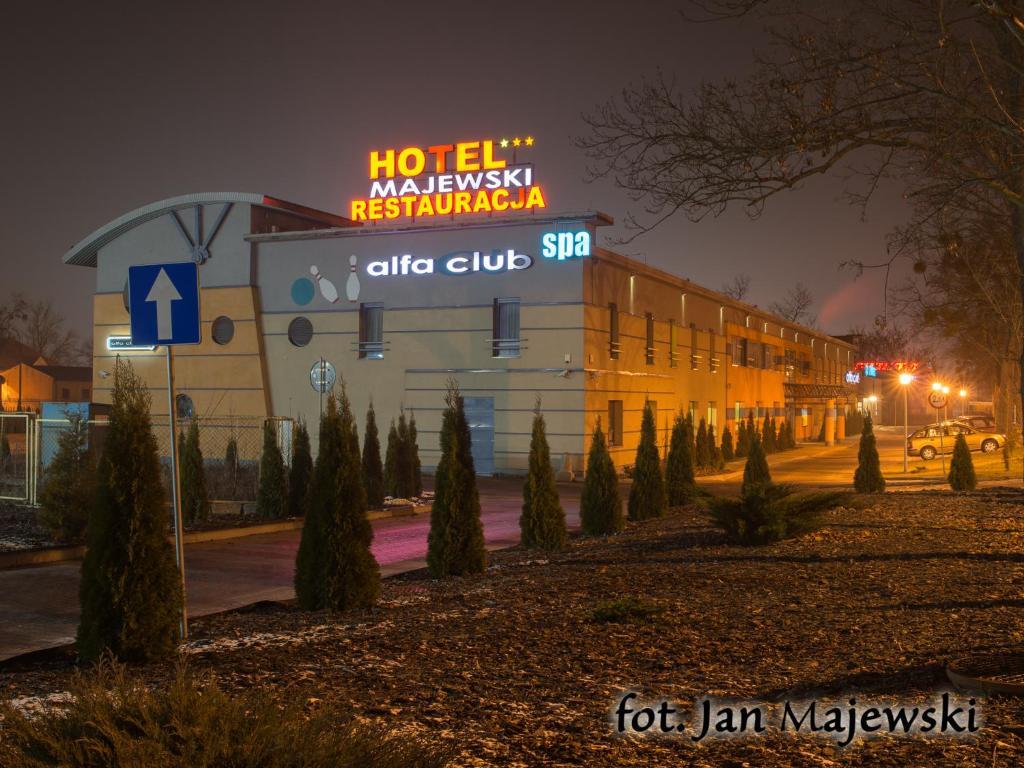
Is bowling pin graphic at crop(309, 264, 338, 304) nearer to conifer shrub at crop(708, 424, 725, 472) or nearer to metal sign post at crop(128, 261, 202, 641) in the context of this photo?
conifer shrub at crop(708, 424, 725, 472)

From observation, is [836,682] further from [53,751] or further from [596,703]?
[53,751]

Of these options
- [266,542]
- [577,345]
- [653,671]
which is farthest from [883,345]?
[653,671]

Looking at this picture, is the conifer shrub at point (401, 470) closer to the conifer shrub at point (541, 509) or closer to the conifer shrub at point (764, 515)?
the conifer shrub at point (541, 509)

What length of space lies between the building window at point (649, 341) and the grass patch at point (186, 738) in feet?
120

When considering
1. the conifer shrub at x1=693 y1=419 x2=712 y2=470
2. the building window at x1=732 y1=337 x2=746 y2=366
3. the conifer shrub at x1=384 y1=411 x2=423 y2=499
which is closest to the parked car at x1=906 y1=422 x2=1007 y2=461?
the building window at x1=732 y1=337 x2=746 y2=366

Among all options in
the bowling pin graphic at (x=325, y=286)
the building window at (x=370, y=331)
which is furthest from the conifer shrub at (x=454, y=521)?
the bowling pin graphic at (x=325, y=286)

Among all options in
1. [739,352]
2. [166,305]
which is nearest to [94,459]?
[166,305]

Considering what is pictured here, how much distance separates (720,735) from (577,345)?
95.6 feet

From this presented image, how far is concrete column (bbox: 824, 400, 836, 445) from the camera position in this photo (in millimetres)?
67688

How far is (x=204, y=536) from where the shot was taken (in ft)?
55.0

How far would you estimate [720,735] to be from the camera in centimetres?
534

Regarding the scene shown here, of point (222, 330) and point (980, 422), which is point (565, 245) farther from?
point (980, 422)

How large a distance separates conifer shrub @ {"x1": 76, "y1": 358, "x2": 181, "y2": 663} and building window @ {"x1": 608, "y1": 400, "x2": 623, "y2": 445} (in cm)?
2953

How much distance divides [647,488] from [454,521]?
746cm
